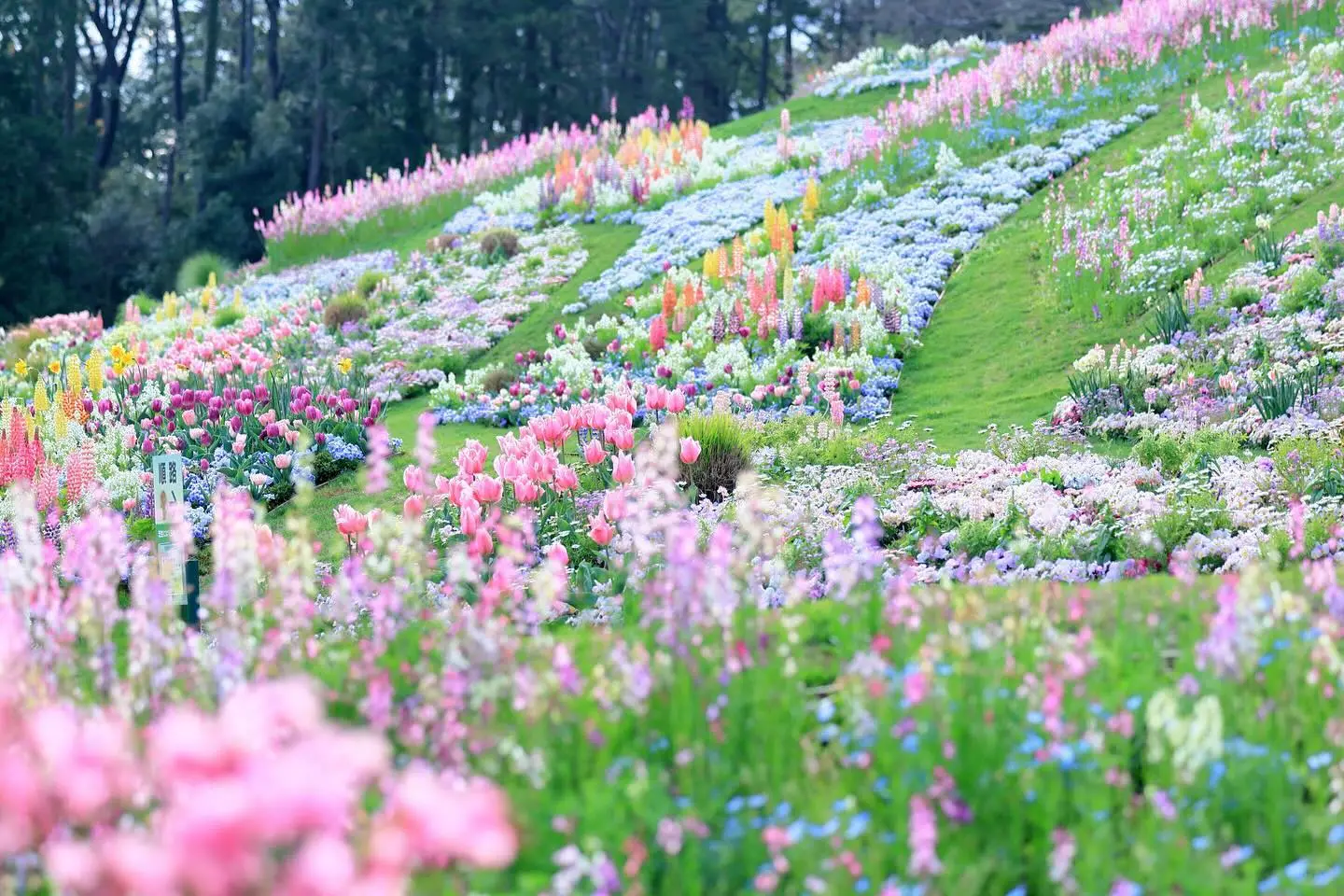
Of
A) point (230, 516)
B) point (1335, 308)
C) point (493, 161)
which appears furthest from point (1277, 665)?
point (493, 161)

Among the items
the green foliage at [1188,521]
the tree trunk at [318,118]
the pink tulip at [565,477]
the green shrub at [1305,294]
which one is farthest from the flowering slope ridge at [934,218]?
the tree trunk at [318,118]

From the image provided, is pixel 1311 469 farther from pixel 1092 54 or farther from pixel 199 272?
pixel 199 272

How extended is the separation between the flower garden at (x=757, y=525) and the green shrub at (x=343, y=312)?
84mm

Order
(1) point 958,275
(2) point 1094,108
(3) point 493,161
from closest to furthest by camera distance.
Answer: (1) point 958,275, (2) point 1094,108, (3) point 493,161

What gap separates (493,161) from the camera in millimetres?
24891

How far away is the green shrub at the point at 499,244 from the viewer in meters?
19.2

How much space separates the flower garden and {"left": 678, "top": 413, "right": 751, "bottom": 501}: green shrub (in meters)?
0.04

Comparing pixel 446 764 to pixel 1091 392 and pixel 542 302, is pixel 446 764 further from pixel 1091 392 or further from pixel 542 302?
pixel 542 302

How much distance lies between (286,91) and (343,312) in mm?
20624

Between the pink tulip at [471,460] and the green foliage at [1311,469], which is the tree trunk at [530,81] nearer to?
the pink tulip at [471,460]

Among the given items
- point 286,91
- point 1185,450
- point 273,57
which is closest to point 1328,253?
point 1185,450

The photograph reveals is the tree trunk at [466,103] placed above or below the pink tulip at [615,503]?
above

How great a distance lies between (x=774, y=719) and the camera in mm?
3807

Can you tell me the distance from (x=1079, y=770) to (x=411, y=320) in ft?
46.9
